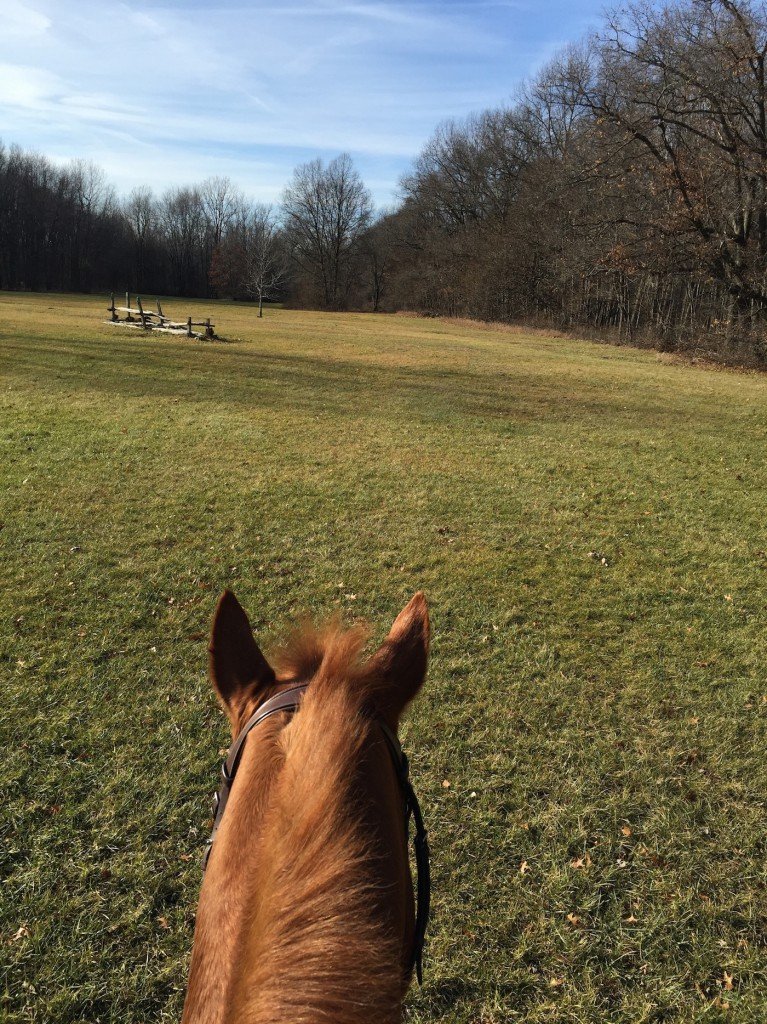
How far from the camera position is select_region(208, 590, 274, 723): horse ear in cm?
140

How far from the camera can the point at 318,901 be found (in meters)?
0.84

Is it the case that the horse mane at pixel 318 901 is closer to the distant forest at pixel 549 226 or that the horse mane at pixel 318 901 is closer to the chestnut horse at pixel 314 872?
the chestnut horse at pixel 314 872

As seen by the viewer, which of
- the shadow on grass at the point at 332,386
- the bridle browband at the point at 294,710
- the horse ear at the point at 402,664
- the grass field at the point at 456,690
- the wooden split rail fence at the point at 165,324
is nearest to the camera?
the bridle browband at the point at 294,710

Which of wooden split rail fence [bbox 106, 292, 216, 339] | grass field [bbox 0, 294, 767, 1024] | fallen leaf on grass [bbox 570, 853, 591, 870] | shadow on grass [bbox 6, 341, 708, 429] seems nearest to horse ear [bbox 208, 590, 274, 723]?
grass field [bbox 0, 294, 767, 1024]

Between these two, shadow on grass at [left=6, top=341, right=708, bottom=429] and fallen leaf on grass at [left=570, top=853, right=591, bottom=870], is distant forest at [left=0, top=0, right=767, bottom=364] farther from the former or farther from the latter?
fallen leaf on grass at [left=570, top=853, right=591, bottom=870]

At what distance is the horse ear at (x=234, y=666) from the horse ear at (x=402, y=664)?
27 centimetres

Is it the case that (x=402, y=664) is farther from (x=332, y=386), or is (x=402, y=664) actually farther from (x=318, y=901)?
(x=332, y=386)

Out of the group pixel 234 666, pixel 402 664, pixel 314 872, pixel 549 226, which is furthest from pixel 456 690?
pixel 549 226

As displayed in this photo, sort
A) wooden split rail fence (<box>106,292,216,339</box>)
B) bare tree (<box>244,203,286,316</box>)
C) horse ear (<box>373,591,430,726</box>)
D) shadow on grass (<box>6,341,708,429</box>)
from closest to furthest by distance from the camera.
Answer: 1. horse ear (<box>373,591,430,726</box>)
2. shadow on grass (<box>6,341,708,429</box>)
3. wooden split rail fence (<box>106,292,216,339</box>)
4. bare tree (<box>244,203,286,316</box>)

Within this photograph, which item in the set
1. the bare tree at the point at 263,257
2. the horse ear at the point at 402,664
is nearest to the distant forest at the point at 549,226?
the bare tree at the point at 263,257

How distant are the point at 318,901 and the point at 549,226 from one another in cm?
4791

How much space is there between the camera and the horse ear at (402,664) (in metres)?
1.36

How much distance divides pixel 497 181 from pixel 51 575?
60105mm

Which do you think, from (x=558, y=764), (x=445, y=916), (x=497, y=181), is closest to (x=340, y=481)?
(x=558, y=764)
